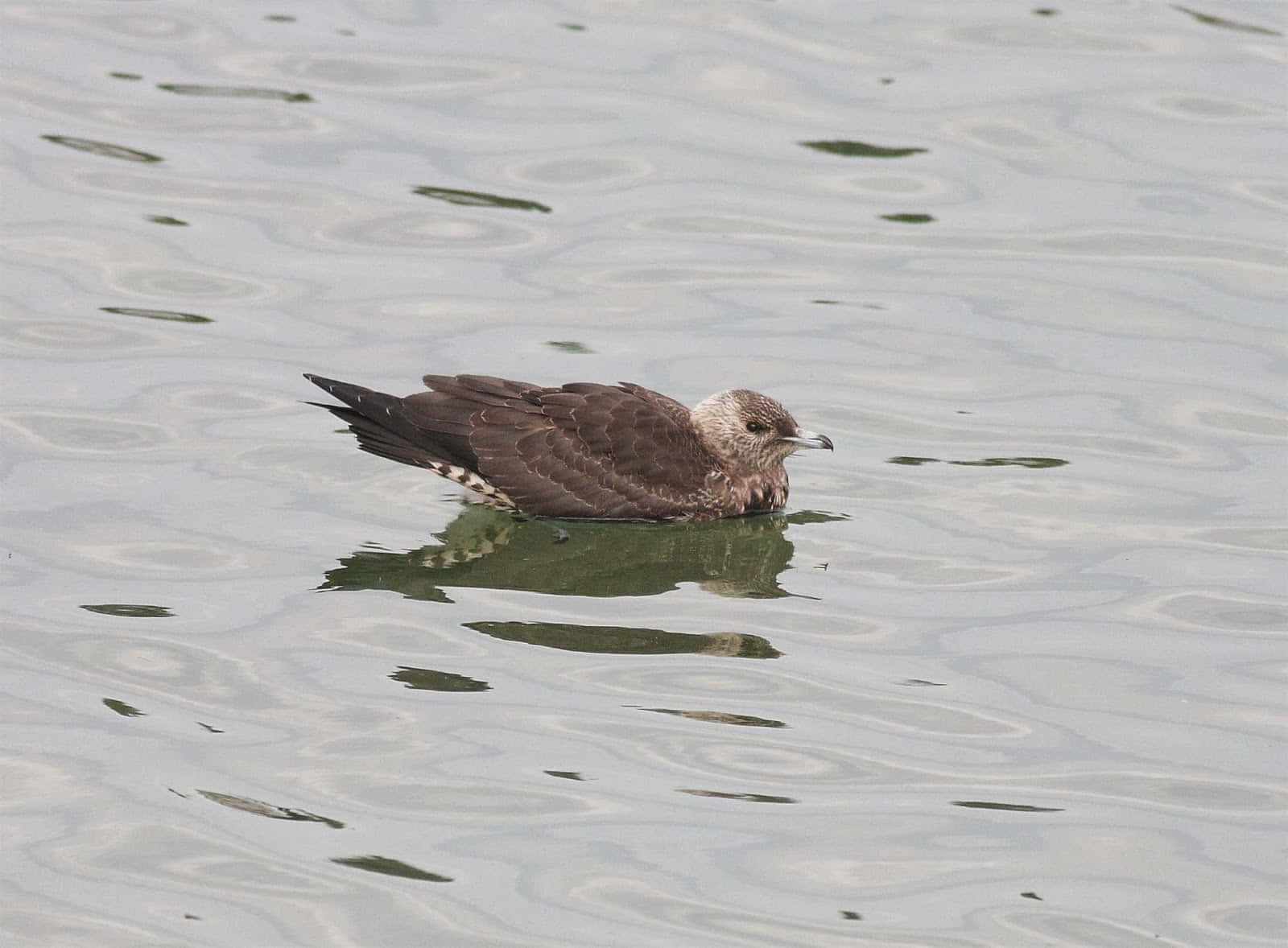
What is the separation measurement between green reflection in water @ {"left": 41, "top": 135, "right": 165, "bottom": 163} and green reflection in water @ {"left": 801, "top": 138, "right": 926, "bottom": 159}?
545 centimetres

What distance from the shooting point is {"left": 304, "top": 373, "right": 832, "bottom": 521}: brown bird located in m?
12.9

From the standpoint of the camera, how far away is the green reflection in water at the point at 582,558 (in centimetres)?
1183

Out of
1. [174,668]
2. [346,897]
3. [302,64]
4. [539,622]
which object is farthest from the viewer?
[302,64]

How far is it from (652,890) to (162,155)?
431 inches

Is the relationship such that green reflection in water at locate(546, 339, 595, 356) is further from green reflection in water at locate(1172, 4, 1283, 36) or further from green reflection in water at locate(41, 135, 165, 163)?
green reflection in water at locate(1172, 4, 1283, 36)

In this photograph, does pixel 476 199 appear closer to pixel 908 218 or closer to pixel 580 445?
pixel 908 218

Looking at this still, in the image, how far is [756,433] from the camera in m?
13.3

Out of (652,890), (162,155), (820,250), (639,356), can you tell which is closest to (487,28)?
(162,155)

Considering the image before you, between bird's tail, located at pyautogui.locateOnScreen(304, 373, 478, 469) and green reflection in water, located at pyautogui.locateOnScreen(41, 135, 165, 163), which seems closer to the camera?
bird's tail, located at pyautogui.locateOnScreen(304, 373, 478, 469)

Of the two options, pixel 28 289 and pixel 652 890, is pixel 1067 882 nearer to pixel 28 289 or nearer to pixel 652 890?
pixel 652 890

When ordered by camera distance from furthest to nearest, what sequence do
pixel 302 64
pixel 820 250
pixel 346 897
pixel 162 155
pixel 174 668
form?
pixel 302 64 < pixel 162 155 < pixel 820 250 < pixel 174 668 < pixel 346 897

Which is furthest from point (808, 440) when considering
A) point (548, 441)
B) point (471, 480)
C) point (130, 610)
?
point (130, 610)

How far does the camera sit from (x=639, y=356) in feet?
50.0

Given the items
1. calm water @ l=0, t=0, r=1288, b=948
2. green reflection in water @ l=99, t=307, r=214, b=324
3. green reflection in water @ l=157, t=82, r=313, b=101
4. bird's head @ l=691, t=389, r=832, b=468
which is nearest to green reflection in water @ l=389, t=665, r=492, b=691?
calm water @ l=0, t=0, r=1288, b=948
